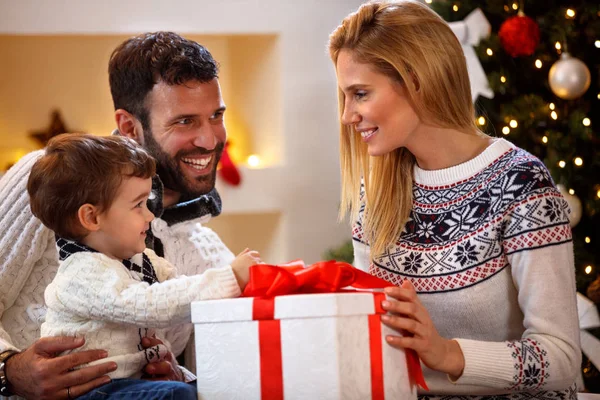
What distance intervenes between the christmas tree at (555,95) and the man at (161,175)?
5.30 ft

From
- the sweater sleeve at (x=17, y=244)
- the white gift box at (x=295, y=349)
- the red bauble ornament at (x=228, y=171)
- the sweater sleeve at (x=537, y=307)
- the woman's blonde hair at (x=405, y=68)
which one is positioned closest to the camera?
the white gift box at (x=295, y=349)

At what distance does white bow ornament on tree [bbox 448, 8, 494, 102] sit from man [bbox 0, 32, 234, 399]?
64.2 inches

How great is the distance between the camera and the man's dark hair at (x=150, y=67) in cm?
211

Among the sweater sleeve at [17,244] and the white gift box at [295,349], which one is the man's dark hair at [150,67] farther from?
the white gift box at [295,349]

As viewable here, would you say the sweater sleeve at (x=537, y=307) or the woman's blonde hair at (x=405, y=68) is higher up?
the woman's blonde hair at (x=405, y=68)

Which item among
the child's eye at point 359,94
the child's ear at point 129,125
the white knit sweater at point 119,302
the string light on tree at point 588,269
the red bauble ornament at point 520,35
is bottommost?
the string light on tree at point 588,269

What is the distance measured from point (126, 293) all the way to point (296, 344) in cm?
37

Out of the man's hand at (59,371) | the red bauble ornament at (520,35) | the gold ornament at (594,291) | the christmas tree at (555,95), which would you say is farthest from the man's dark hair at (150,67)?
the gold ornament at (594,291)

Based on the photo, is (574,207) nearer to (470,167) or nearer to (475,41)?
(475,41)

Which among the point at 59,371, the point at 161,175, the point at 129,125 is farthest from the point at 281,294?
the point at 129,125

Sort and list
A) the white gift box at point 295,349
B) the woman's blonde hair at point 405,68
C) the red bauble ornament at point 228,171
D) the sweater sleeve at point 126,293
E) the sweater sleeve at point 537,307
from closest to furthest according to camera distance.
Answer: the white gift box at point 295,349 → the sweater sleeve at point 126,293 → the sweater sleeve at point 537,307 → the woman's blonde hair at point 405,68 → the red bauble ornament at point 228,171

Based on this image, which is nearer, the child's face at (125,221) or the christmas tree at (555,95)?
the child's face at (125,221)

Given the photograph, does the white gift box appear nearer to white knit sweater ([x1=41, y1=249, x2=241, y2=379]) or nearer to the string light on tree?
white knit sweater ([x1=41, y1=249, x2=241, y2=379])

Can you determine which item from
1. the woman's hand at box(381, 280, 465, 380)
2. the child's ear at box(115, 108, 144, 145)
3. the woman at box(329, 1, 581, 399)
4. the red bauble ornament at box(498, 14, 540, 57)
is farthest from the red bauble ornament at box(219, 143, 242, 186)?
the woman's hand at box(381, 280, 465, 380)
